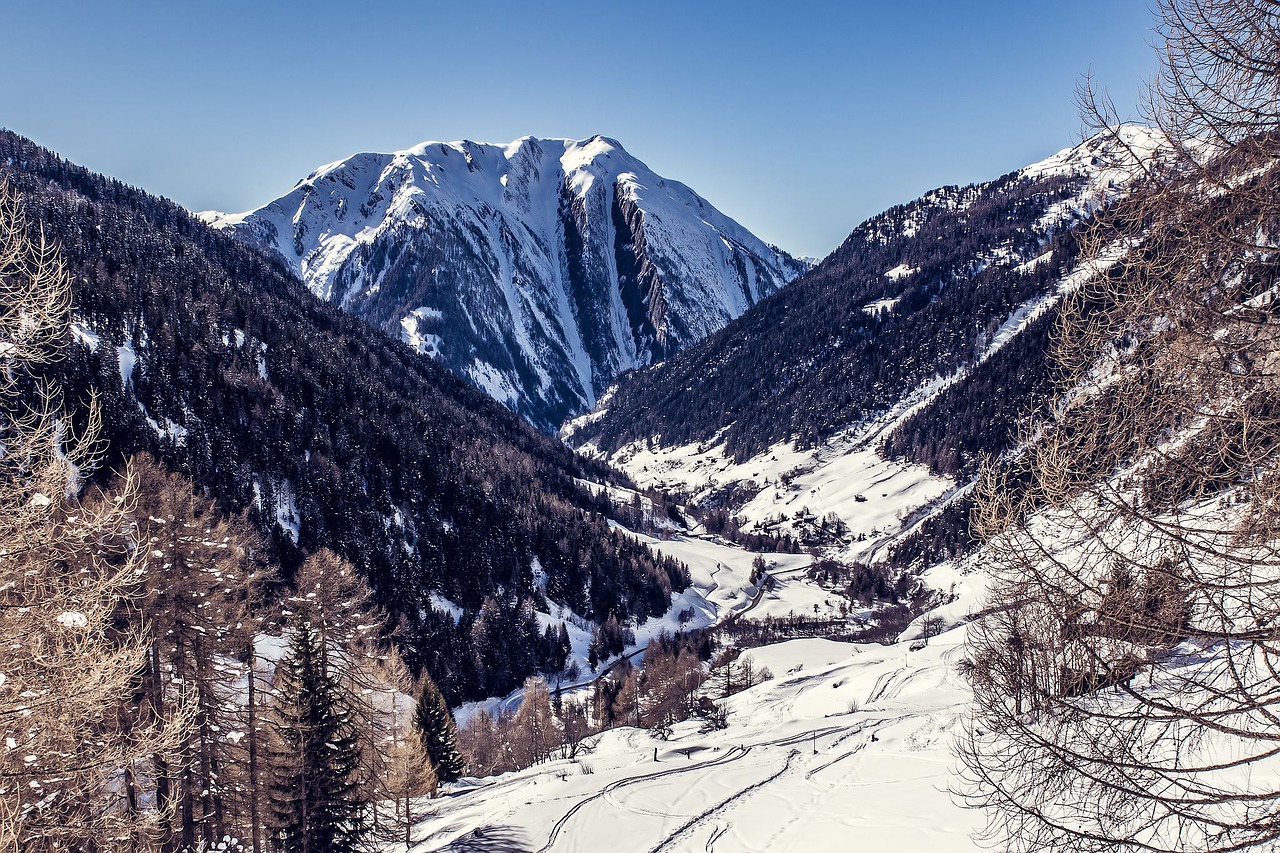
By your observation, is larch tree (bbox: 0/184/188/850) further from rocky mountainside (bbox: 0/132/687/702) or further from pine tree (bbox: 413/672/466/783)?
rocky mountainside (bbox: 0/132/687/702)

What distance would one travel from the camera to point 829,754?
44750 mm

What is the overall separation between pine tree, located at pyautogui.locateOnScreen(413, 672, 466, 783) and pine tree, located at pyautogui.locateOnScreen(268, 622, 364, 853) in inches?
842

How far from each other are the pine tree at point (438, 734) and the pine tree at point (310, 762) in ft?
70.1

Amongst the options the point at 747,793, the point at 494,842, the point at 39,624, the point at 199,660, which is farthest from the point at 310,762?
the point at 747,793

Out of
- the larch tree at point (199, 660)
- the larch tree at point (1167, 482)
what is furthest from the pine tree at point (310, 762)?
the larch tree at point (1167, 482)

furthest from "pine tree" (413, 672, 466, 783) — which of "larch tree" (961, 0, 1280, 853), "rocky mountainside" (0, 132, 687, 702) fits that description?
"larch tree" (961, 0, 1280, 853)

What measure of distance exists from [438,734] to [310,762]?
85.3 ft

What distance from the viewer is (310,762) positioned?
28.3 m

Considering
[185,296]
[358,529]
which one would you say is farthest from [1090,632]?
[185,296]

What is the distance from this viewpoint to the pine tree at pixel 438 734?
51.3 metres

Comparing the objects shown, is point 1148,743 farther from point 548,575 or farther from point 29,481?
point 548,575

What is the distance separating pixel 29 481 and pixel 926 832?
28.8 m

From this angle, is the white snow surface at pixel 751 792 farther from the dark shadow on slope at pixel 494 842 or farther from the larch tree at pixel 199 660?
the larch tree at pixel 199 660

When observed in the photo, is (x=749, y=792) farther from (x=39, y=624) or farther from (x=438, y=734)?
(x=39, y=624)
